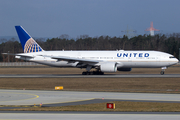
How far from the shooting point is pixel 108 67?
142ft

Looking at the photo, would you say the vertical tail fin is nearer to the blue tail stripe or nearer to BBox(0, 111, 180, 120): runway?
the blue tail stripe

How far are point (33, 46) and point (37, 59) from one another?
13.2ft

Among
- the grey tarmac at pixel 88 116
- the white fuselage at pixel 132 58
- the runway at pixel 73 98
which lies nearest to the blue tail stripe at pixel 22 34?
the white fuselage at pixel 132 58

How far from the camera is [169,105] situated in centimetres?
1631

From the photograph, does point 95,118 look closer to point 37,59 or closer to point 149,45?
point 37,59

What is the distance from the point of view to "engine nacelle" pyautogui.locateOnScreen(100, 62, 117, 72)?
142 ft

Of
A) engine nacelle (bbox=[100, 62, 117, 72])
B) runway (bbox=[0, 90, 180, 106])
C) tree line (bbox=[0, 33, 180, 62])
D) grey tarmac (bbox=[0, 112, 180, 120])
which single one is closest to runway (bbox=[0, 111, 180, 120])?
grey tarmac (bbox=[0, 112, 180, 120])

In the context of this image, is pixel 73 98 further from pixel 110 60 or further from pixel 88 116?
pixel 110 60

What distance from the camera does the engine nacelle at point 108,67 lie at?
43156 mm

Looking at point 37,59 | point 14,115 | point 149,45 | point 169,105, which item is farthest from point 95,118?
point 149,45

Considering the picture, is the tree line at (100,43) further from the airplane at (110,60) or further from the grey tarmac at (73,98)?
the grey tarmac at (73,98)

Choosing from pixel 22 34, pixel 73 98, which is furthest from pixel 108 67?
pixel 73 98

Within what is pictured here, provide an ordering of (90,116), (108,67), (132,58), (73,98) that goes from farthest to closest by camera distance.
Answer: (132,58) < (108,67) < (73,98) < (90,116)

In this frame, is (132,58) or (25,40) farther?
(25,40)
